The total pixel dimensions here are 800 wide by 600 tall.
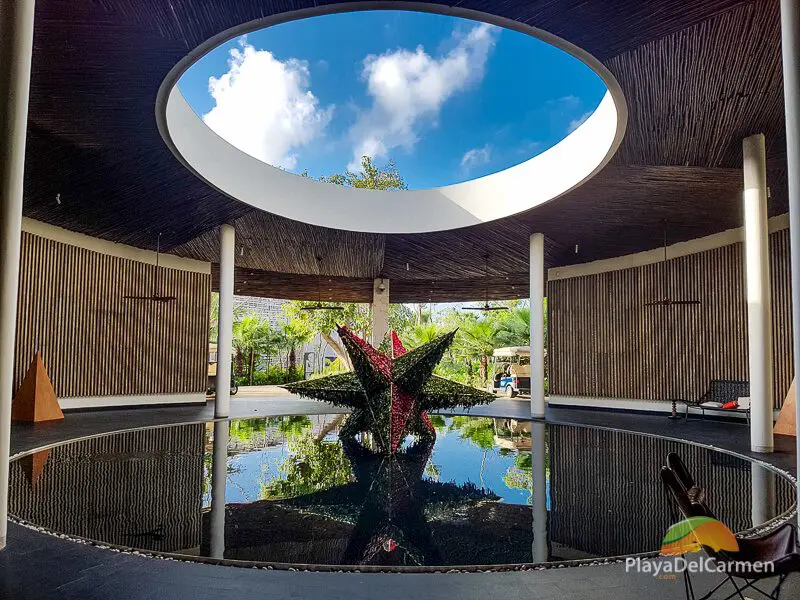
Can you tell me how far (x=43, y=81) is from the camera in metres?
5.88

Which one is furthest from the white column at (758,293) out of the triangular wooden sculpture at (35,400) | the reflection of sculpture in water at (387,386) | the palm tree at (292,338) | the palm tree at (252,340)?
the palm tree at (252,340)

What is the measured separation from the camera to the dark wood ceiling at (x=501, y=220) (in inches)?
Result: 198

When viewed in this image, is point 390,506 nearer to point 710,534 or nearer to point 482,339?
point 710,534

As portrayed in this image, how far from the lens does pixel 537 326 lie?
11.4m

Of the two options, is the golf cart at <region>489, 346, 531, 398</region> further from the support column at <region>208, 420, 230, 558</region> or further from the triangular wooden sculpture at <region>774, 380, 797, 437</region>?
the support column at <region>208, 420, 230, 558</region>

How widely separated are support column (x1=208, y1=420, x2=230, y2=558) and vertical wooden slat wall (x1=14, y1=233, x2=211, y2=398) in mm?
4734

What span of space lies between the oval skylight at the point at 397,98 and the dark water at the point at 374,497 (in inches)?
769

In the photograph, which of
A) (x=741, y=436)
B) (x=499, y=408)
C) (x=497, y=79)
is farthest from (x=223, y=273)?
(x=497, y=79)

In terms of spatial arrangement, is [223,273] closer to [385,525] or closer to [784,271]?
[385,525]

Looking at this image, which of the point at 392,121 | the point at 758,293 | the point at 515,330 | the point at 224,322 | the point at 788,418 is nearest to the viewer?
the point at 758,293

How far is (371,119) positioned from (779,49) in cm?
3586

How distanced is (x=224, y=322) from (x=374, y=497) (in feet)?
23.5

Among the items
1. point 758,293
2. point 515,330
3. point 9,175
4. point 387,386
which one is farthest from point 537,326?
point 515,330

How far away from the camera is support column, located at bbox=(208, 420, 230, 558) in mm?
3889
